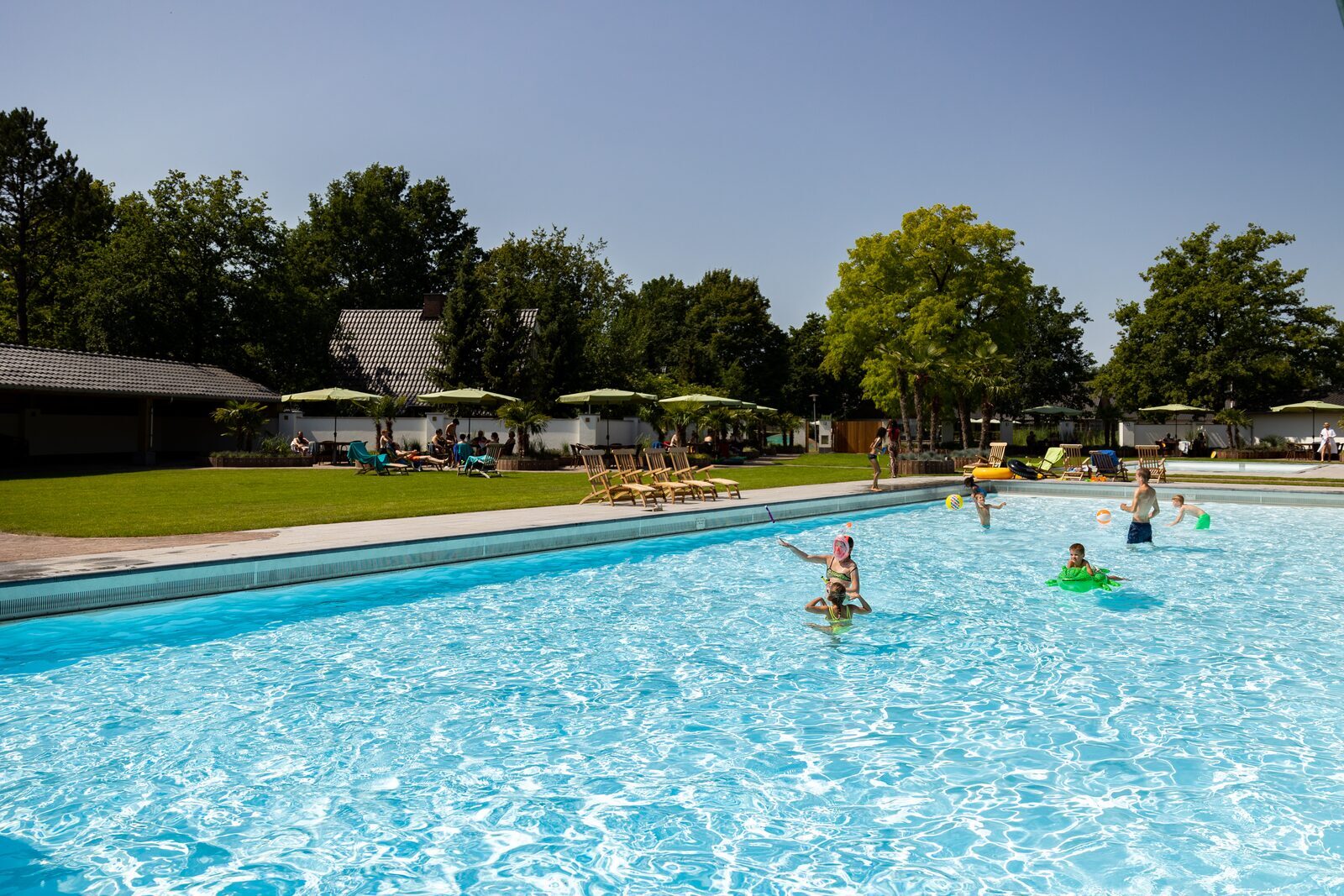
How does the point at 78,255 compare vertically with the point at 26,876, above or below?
above

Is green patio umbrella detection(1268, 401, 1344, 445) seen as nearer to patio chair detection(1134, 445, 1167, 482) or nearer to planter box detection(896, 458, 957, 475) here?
patio chair detection(1134, 445, 1167, 482)

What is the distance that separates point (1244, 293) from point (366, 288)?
5198 cm

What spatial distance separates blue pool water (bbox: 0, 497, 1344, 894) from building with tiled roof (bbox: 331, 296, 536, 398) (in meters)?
30.1

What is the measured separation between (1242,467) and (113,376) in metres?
39.0

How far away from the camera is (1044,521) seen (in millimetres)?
16547

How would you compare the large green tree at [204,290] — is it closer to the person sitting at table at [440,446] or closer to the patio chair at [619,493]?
the person sitting at table at [440,446]

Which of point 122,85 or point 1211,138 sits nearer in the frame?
point 122,85

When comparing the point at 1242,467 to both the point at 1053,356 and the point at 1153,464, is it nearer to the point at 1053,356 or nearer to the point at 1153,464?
the point at 1153,464

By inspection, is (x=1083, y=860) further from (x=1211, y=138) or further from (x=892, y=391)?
(x=892, y=391)

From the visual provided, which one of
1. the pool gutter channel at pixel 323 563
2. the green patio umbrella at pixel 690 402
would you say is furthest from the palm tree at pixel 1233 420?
the pool gutter channel at pixel 323 563

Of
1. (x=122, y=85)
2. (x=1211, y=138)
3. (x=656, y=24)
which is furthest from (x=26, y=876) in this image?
(x=1211, y=138)

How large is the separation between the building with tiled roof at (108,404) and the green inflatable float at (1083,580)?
25695 millimetres

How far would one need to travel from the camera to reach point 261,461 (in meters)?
27.5

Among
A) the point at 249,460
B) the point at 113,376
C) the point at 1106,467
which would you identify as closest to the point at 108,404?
the point at 113,376
